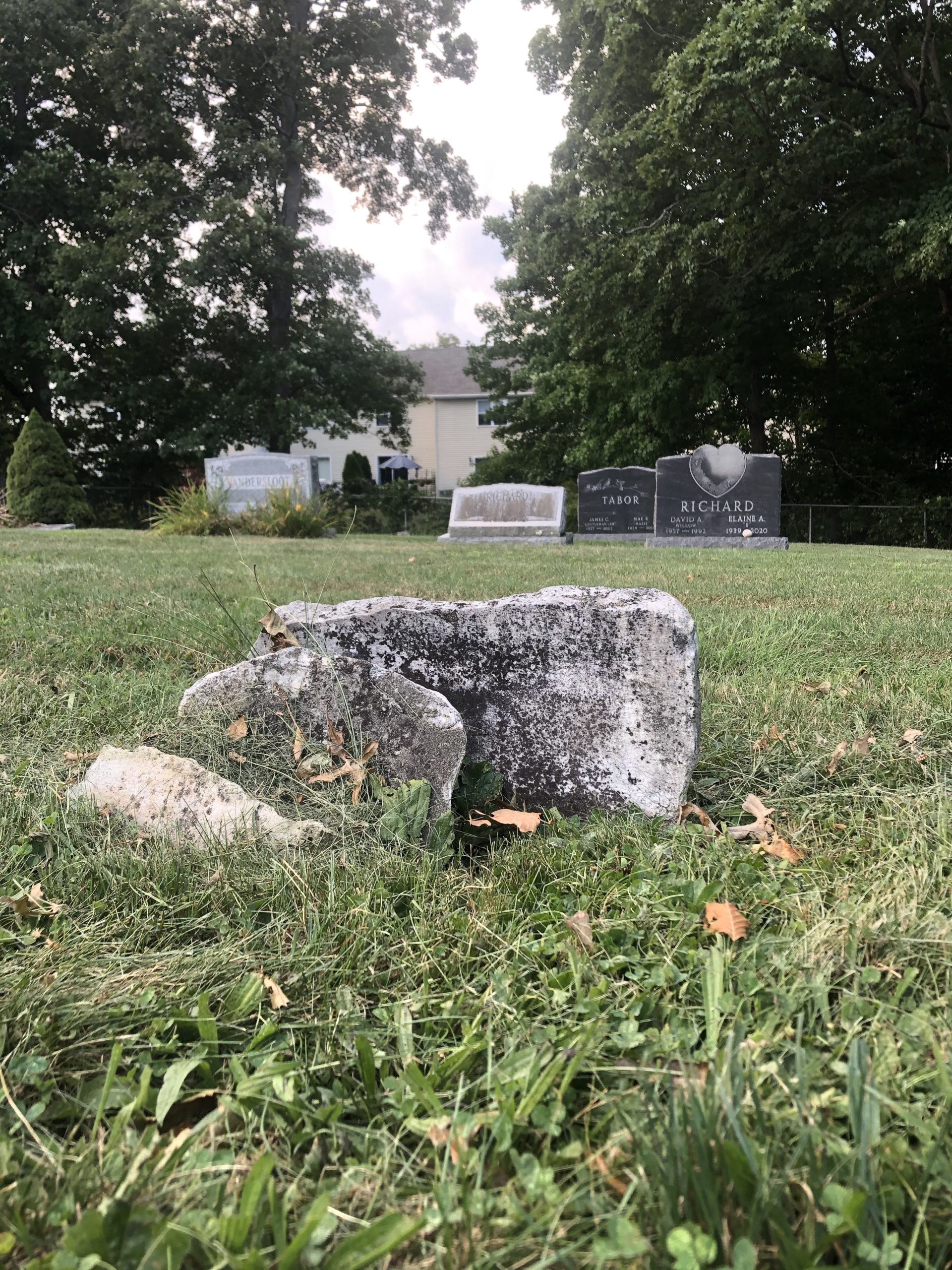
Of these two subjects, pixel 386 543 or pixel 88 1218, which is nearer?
pixel 88 1218

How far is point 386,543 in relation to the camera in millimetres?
12375

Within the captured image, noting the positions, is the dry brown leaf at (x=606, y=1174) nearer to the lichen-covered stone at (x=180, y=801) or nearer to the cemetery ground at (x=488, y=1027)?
the cemetery ground at (x=488, y=1027)

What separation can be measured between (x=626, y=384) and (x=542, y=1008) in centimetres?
2220

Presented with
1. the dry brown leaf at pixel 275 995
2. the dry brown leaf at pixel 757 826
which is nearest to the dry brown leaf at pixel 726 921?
A: the dry brown leaf at pixel 757 826

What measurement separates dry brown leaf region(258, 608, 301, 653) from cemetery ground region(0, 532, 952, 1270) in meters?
0.34

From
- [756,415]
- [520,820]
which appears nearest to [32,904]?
[520,820]

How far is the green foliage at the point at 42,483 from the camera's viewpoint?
17.9 meters

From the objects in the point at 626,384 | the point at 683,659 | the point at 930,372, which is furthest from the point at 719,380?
the point at 683,659

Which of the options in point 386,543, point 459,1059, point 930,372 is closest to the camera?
point 459,1059

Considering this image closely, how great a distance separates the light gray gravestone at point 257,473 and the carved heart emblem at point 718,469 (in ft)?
26.7

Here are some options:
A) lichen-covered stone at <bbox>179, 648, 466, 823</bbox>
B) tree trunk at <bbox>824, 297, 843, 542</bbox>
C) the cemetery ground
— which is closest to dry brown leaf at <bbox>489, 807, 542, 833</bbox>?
the cemetery ground

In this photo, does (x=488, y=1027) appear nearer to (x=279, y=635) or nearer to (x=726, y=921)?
(x=726, y=921)

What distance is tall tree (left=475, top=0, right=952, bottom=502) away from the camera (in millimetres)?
15016

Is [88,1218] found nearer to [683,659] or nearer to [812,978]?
[812,978]
